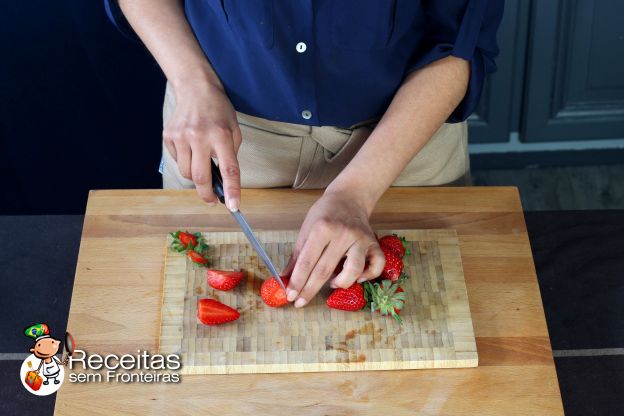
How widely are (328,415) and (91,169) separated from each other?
1.32m

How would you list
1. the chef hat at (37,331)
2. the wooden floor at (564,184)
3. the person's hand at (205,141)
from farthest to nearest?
1. the wooden floor at (564,184)
2. the chef hat at (37,331)
3. the person's hand at (205,141)

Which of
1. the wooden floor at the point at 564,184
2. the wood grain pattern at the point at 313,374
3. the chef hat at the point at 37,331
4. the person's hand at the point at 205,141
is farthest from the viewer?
the wooden floor at the point at 564,184

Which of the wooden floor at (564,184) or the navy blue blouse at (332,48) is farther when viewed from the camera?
the wooden floor at (564,184)

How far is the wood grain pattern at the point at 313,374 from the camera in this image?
1.22 metres

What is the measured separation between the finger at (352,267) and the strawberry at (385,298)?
0.03m

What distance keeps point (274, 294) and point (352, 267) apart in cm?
12

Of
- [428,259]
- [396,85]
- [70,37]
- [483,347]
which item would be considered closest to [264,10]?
[396,85]

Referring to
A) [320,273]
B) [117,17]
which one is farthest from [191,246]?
[117,17]

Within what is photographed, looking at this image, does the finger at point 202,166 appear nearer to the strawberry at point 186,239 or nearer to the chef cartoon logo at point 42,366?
the strawberry at point 186,239

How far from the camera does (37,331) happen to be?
1.51 m

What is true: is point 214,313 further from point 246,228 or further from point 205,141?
point 205,141

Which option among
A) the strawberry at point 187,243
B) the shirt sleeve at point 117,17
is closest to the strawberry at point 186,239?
the strawberry at point 187,243

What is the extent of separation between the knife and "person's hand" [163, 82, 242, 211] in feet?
0.05

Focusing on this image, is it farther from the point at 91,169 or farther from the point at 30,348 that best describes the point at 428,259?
the point at 91,169
